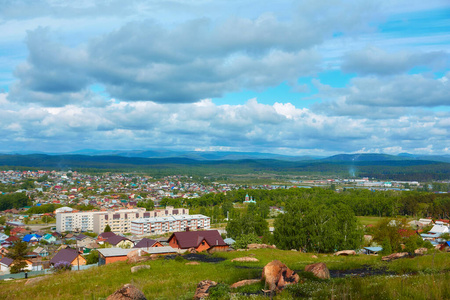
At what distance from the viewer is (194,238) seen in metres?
34.3

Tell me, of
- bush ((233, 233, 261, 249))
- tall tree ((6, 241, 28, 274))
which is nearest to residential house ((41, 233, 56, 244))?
tall tree ((6, 241, 28, 274))

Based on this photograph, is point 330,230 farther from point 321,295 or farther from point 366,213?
point 366,213

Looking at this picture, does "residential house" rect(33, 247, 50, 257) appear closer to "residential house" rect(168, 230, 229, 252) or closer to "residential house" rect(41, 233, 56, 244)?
"residential house" rect(41, 233, 56, 244)

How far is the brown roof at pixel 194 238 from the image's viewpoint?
3334cm

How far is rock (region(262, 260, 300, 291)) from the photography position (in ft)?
35.2

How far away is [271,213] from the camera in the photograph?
100250 millimetres

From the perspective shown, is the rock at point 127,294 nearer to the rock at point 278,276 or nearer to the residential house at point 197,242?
Result: the rock at point 278,276

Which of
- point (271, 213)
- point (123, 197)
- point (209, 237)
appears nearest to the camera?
point (209, 237)

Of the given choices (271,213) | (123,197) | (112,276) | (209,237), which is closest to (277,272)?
(112,276)

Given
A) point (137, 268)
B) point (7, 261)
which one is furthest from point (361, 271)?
point (7, 261)

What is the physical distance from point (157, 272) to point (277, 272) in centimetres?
794

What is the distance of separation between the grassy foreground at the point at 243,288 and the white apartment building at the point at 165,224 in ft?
214

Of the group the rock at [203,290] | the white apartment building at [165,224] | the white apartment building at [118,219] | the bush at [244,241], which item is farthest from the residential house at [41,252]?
the rock at [203,290]

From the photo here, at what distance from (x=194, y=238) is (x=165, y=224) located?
169ft
